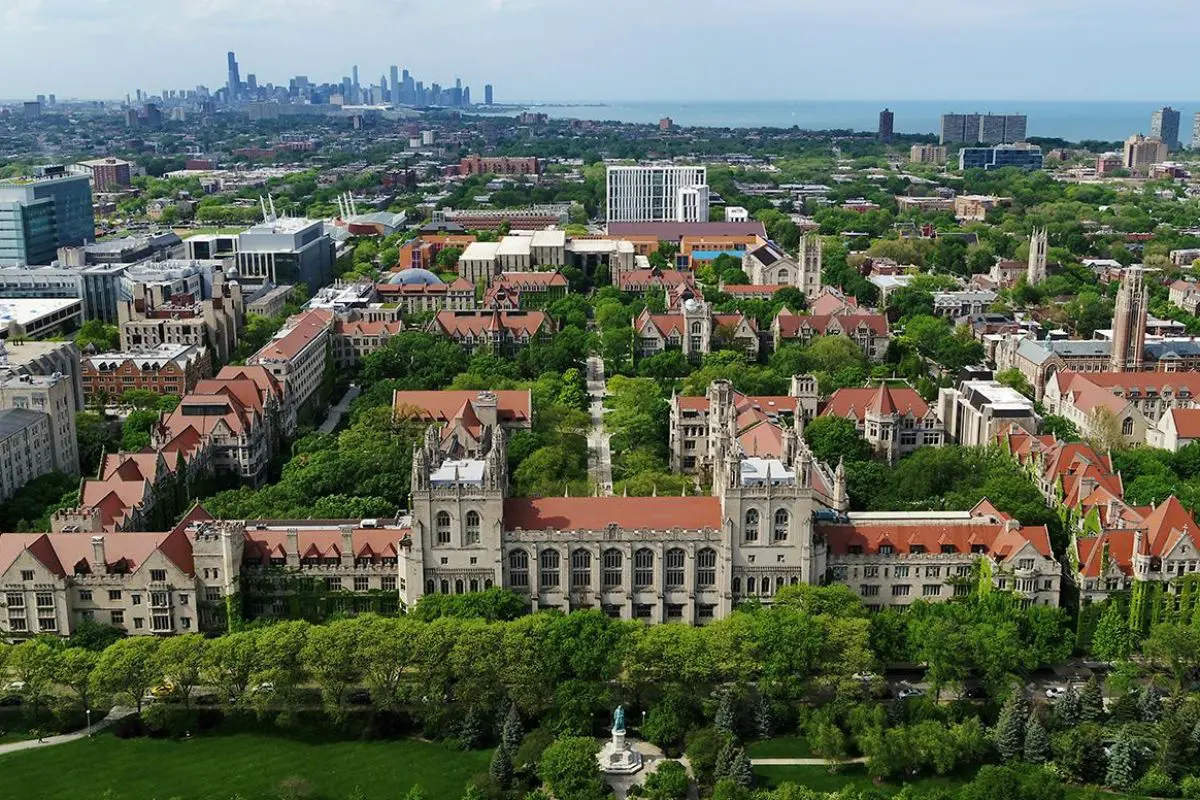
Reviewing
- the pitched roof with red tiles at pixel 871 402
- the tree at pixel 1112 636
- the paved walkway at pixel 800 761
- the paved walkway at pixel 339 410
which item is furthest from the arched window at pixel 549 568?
the paved walkway at pixel 339 410

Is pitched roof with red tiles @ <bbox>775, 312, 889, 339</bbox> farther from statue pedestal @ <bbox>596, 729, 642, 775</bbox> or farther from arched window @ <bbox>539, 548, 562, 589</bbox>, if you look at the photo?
statue pedestal @ <bbox>596, 729, 642, 775</bbox>

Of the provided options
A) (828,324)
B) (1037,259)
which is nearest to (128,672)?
(828,324)

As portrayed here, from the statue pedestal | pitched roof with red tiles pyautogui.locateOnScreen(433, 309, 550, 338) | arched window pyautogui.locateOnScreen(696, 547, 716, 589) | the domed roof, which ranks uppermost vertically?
the domed roof

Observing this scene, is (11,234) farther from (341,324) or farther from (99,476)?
(99,476)

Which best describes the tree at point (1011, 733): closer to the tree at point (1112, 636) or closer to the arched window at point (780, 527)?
the tree at point (1112, 636)

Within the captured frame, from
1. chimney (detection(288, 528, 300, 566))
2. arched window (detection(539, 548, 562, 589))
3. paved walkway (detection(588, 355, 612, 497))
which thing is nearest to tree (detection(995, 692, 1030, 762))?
arched window (detection(539, 548, 562, 589))

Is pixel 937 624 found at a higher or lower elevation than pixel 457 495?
lower

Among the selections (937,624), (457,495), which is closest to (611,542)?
(457,495)
